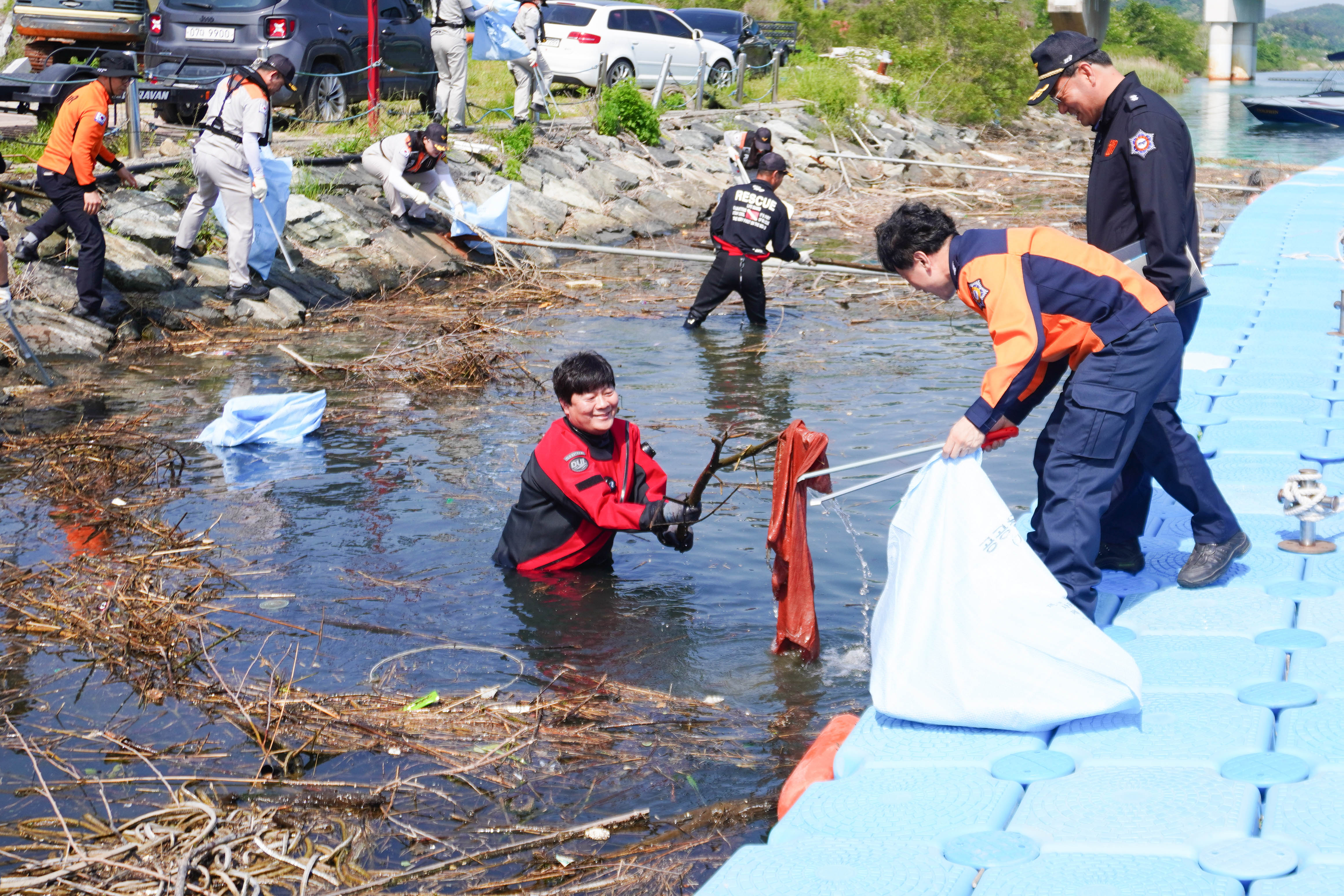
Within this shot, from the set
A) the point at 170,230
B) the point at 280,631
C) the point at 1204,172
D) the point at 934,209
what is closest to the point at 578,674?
the point at 280,631

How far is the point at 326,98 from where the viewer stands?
15664 mm

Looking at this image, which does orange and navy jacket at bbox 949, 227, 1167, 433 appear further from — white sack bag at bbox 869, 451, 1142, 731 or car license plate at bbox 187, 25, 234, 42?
car license plate at bbox 187, 25, 234, 42

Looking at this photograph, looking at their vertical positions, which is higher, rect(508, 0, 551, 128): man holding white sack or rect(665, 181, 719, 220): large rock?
rect(508, 0, 551, 128): man holding white sack

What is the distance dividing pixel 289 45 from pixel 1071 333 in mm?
12968

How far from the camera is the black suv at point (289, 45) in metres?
14.4

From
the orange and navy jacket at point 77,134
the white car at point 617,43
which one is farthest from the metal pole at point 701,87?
the orange and navy jacket at point 77,134

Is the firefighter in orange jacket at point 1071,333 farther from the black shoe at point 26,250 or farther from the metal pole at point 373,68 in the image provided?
the metal pole at point 373,68

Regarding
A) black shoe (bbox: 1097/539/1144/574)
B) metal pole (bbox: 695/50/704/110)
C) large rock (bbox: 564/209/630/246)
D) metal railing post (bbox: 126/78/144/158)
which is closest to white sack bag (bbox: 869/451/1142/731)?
black shoe (bbox: 1097/539/1144/574)

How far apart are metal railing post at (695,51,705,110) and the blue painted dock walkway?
1848 cm

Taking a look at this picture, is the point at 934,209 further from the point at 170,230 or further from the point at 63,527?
the point at 170,230

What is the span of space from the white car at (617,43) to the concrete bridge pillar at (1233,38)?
53254 mm

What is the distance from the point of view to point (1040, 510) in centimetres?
398

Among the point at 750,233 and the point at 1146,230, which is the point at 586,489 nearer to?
the point at 1146,230

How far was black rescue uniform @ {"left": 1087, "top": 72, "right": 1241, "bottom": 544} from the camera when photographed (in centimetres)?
419
